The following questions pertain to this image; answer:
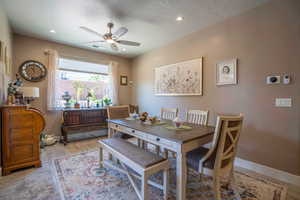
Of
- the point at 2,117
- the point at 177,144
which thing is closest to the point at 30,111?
the point at 2,117

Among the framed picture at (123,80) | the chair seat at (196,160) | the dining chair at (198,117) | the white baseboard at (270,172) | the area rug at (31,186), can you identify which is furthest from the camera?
the framed picture at (123,80)

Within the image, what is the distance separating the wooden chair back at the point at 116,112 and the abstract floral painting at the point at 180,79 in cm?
139

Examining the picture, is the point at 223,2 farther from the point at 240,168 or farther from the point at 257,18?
the point at 240,168

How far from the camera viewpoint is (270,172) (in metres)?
2.15

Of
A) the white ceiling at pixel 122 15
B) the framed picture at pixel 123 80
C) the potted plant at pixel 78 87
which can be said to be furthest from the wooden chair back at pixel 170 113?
the potted plant at pixel 78 87

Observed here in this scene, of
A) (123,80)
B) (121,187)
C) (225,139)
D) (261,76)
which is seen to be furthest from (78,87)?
(261,76)

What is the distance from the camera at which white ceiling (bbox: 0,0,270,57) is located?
2219mm

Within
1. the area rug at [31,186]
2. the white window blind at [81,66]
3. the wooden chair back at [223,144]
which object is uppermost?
the white window blind at [81,66]

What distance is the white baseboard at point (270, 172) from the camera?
1.95 meters

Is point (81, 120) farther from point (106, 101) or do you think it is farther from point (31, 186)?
point (31, 186)

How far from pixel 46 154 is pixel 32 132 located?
2.84ft

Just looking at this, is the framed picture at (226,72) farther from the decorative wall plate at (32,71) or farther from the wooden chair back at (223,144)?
the decorative wall plate at (32,71)

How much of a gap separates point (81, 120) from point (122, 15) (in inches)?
115

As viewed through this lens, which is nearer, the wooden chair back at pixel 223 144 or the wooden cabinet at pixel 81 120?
the wooden chair back at pixel 223 144
